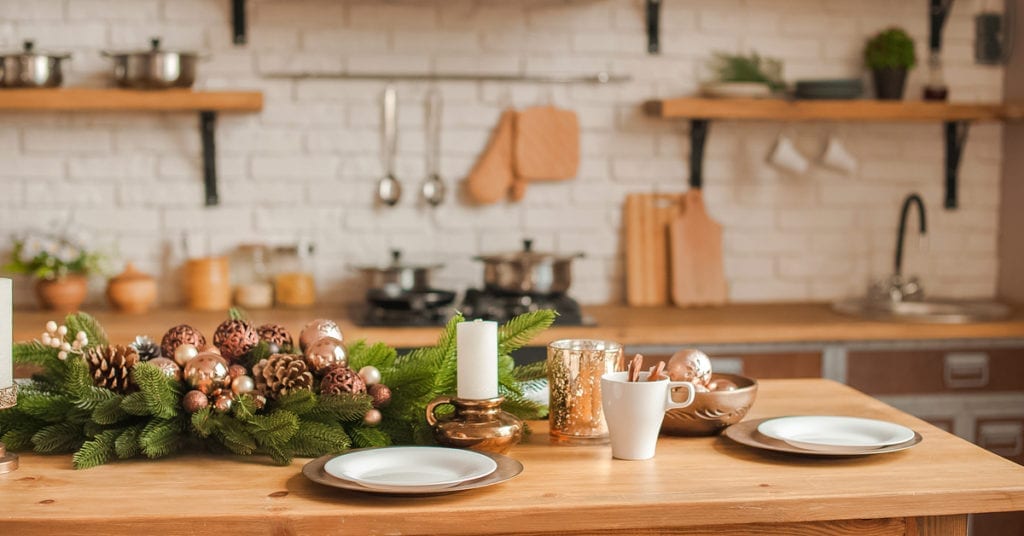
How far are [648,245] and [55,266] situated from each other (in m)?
2.02

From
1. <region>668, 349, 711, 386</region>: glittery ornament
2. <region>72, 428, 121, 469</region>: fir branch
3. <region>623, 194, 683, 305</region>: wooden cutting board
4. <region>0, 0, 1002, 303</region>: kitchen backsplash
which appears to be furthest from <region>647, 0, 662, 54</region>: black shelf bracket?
<region>72, 428, 121, 469</region>: fir branch

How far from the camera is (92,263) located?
3.84m

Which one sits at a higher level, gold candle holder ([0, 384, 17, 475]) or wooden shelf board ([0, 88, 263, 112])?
wooden shelf board ([0, 88, 263, 112])

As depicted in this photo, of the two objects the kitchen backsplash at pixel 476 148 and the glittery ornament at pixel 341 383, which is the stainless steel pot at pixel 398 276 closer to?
the kitchen backsplash at pixel 476 148

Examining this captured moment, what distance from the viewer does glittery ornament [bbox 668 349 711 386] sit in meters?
1.88

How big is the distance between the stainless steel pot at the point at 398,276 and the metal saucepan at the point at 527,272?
Result: 0.70 ft

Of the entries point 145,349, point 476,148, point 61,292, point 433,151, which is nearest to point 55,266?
point 61,292

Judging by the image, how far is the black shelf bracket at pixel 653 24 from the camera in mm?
4137

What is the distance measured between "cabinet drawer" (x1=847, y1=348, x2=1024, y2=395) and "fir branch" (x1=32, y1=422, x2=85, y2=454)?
2522mm

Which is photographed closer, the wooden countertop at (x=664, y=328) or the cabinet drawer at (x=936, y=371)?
the wooden countertop at (x=664, y=328)

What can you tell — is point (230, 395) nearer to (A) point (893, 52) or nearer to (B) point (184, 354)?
(B) point (184, 354)

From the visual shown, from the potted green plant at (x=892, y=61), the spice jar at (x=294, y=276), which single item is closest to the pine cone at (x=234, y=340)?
the spice jar at (x=294, y=276)

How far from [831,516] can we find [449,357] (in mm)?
636

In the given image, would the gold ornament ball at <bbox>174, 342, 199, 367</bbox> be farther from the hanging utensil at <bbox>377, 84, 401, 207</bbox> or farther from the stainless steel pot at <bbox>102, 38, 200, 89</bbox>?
the hanging utensil at <bbox>377, 84, 401, 207</bbox>
